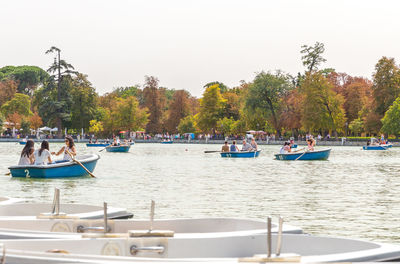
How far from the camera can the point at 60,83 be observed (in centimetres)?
Answer: 10688

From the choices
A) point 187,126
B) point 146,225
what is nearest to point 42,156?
point 146,225

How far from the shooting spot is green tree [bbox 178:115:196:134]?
415 ft

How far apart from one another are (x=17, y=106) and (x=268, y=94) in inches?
2056

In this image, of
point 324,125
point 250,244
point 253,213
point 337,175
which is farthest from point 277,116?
point 250,244

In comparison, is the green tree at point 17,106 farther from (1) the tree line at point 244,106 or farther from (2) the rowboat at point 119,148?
(2) the rowboat at point 119,148

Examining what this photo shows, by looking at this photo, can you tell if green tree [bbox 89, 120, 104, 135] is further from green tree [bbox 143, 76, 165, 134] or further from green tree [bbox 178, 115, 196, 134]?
green tree [bbox 178, 115, 196, 134]

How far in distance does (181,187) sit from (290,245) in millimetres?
16247

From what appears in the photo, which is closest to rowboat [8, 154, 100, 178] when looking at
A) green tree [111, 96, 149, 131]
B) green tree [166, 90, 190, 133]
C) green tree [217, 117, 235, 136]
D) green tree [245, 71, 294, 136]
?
green tree [245, 71, 294, 136]

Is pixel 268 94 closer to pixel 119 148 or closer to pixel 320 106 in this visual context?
pixel 320 106

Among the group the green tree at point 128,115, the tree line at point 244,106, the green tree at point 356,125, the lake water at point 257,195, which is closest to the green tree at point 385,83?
the tree line at point 244,106

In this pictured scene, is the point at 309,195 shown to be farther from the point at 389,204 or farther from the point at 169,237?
the point at 169,237

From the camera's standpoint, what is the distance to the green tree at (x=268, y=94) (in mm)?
96625

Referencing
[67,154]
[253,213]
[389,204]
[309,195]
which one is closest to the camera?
[253,213]

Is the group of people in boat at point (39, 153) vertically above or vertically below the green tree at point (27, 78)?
below
